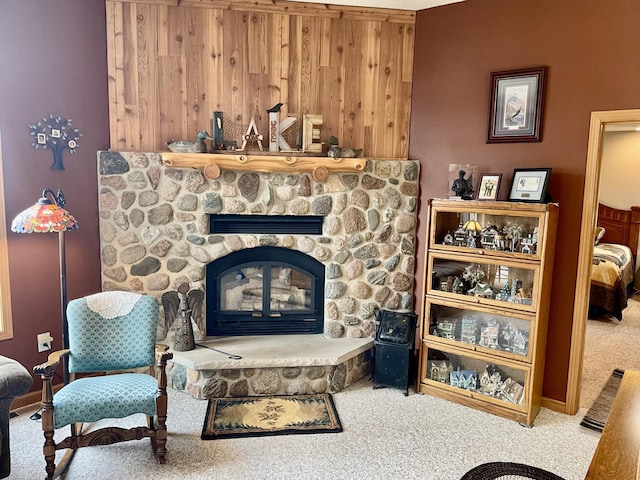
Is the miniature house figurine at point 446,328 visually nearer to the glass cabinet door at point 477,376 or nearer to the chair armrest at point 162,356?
the glass cabinet door at point 477,376

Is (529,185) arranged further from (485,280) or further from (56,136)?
(56,136)

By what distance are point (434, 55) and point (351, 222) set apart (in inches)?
59.8

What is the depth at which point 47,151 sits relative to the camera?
129 inches

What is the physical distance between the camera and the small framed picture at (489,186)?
3.38m

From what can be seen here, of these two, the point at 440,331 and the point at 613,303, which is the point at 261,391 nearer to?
the point at 440,331

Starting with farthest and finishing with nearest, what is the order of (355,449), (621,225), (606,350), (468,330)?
(621,225), (606,350), (468,330), (355,449)

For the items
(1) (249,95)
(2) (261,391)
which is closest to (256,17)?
(1) (249,95)

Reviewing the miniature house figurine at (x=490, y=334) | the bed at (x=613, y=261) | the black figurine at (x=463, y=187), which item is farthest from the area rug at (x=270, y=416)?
the bed at (x=613, y=261)

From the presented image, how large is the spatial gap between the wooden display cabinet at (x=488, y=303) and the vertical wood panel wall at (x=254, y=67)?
41.2 inches

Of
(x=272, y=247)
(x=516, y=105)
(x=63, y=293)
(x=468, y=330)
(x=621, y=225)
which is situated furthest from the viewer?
(x=621, y=225)

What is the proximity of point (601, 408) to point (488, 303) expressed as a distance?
1.21 meters

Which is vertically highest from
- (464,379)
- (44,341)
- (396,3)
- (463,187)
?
(396,3)


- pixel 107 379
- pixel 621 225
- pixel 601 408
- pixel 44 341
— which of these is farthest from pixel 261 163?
pixel 621 225

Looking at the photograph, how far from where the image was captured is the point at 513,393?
329 cm
